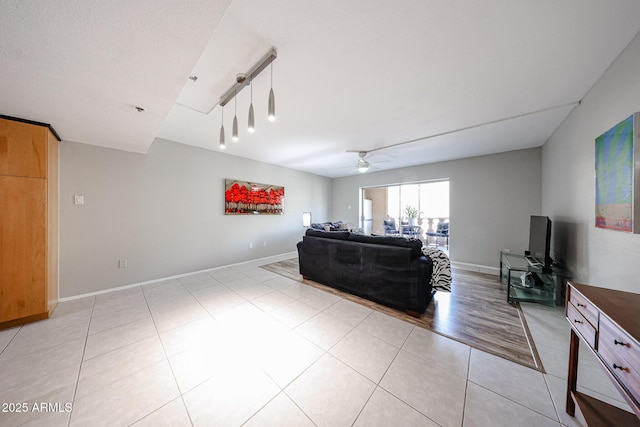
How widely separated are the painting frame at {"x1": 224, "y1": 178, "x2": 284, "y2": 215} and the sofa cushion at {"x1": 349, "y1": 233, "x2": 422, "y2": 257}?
2.90 m

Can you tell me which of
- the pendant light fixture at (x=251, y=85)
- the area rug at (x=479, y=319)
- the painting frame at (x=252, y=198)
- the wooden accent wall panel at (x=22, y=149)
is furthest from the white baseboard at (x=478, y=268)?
the wooden accent wall panel at (x=22, y=149)

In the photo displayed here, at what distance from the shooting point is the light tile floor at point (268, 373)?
4.00ft

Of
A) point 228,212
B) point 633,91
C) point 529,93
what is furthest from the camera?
point 228,212

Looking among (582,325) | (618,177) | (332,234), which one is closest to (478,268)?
(618,177)

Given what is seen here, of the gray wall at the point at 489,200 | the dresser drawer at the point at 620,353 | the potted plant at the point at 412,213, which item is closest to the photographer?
the dresser drawer at the point at 620,353

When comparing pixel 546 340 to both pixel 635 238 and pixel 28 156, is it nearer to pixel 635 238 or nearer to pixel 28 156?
pixel 635 238

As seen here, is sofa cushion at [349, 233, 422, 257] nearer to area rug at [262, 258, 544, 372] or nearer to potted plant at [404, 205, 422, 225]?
area rug at [262, 258, 544, 372]

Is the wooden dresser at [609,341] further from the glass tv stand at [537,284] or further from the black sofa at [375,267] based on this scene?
the glass tv stand at [537,284]

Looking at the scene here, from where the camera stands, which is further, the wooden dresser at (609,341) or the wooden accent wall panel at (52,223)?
the wooden accent wall panel at (52,223)

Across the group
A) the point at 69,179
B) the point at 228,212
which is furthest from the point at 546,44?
the point at 69,179

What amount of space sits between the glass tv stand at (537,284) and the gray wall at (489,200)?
1256 millimetres

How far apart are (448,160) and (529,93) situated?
2682mm

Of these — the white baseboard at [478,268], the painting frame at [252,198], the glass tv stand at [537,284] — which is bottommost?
the white baseboard at [478,268]

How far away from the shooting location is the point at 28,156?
2.20 meters
